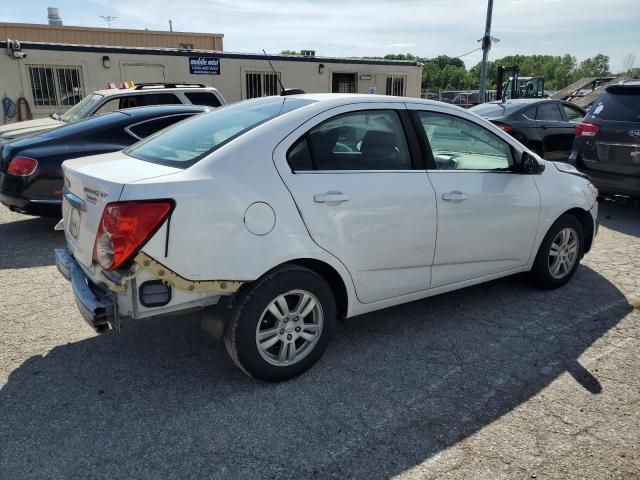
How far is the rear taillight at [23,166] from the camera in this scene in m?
6.02

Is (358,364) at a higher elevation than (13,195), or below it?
below

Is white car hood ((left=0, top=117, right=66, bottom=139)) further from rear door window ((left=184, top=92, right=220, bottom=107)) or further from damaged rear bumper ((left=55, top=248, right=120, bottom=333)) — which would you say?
damaged rear bumper ((left=55, top=248, right=120, bottom=333))

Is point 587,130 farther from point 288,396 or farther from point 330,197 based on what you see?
point 288,396

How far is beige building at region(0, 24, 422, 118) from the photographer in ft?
50.5

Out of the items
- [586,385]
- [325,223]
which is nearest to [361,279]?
[325,223]

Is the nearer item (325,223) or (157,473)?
(157,473)

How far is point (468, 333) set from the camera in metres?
3.96

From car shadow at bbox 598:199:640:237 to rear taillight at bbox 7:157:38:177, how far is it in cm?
705

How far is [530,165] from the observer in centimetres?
420

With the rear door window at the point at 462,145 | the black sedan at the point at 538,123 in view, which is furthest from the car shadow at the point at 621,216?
the rear door window at the point at 462,145

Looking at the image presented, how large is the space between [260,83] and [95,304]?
56.0ft

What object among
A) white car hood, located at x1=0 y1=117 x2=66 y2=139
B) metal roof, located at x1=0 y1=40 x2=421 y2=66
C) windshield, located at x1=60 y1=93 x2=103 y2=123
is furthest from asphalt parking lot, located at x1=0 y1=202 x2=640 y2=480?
metal roof, located at x1=0 y1=40 x2=421 y2=66

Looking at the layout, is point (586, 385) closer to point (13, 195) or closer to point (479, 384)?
point (479, 384)

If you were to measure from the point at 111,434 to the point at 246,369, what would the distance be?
77 centimetres
